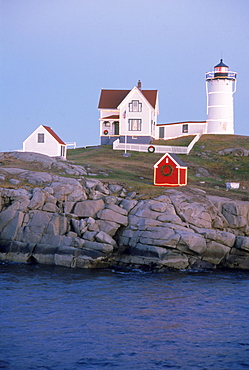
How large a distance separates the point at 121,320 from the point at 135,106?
148 feet

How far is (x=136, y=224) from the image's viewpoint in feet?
106

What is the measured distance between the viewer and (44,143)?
51312mm

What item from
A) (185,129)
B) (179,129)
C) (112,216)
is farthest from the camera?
(185,129)

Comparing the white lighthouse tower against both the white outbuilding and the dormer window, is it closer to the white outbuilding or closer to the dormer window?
the dormer window

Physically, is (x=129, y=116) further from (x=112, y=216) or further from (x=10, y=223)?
(x=10, y=223)

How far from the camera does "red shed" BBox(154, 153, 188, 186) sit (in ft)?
137

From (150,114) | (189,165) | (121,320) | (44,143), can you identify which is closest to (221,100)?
(150,114)

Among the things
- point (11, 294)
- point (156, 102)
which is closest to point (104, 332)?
point (11, 294)

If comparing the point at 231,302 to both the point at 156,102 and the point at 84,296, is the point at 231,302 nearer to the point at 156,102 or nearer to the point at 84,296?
the point at 84,296

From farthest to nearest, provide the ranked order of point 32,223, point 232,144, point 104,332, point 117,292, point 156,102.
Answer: point 156,102 → point 232,144 → point 32,223 → point 117,292 → point 104,332

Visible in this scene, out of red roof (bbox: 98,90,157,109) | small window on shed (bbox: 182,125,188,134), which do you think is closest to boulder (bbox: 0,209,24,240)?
red roof (bbox: 98,90,157,109)

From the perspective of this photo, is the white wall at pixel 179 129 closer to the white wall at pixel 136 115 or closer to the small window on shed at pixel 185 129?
the small window on shed at pixel 185 129

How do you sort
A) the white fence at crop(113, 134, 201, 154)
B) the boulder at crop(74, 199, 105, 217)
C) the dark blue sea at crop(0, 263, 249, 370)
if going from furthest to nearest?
1. the white fence at crop(113, 134, 201, 154)
2. the boulder at crop(74, 199, 105, 217)
3. the dark blue sea at crop(0, 263, 249, 370)

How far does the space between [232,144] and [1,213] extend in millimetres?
37081
